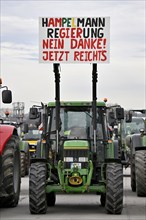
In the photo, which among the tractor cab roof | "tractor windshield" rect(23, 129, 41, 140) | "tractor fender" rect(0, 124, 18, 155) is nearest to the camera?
"tractor fender" rect(0, 124, 18, 155)

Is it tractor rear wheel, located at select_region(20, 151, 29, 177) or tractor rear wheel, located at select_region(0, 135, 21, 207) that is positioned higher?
tractor rear wheel, located at select_region(0, 135, 21, 207)

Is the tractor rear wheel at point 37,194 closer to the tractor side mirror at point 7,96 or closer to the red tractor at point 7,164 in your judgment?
the red tractor at point 7,164

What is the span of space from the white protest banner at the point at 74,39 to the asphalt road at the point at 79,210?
3038 millimetres

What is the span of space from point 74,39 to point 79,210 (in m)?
3.49

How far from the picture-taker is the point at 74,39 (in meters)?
15.9

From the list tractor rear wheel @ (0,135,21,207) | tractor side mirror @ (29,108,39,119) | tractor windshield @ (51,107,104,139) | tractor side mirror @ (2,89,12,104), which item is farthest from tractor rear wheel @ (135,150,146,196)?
tractor side mirror @ (2,89,12,104)

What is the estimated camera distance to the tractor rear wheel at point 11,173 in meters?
15.1

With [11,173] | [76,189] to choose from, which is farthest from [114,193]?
[11,173]

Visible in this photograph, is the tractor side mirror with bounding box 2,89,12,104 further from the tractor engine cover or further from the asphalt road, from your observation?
the asphalt road

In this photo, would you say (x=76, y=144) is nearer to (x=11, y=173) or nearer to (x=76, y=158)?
(x=76, y=158)

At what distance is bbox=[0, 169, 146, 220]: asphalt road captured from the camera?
14.4m

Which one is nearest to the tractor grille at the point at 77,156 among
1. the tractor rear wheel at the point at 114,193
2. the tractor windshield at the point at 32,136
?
the tractor rear wheel at the point at 114,193

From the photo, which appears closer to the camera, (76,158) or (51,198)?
(76,158)

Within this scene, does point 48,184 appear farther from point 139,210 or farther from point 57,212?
point 139,210
